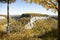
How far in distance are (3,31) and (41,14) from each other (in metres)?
0.77

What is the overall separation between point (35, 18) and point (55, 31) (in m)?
0.44

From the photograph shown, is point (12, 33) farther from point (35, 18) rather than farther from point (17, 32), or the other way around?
point (35, 18)

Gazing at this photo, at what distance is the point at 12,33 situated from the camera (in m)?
3.46

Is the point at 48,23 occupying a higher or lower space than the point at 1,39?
higher

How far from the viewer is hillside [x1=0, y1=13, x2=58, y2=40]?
342 cm

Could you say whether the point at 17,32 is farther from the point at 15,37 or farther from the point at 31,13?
the point at 31,13

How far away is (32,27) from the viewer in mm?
3479

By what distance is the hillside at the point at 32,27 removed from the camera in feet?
11.2

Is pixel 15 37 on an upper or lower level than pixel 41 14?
lower

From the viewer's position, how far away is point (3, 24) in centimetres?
350

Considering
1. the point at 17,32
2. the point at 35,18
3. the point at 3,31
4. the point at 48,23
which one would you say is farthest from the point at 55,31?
the point at 3,31

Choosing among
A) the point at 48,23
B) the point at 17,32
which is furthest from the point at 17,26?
the point at 48,23

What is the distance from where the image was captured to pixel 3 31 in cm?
350

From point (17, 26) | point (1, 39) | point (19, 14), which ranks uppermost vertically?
point (19, 14)
